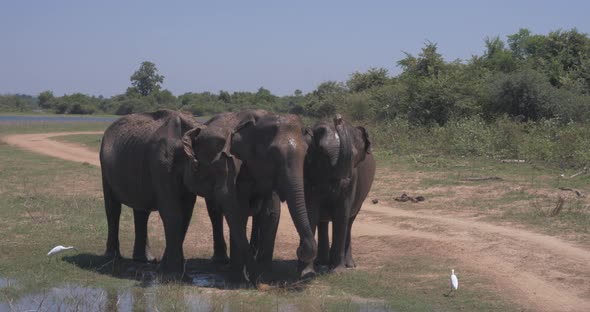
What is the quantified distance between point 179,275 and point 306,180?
204 cm

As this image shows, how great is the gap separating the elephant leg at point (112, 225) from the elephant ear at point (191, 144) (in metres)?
2.47

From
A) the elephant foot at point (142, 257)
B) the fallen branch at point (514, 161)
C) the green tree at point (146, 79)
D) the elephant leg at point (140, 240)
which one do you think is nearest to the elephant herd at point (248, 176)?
the elephant leg at point (140, 240)

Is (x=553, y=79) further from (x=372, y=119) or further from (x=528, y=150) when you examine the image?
(x=528, y=150)

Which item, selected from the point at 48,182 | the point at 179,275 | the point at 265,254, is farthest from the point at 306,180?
the point at 48,182

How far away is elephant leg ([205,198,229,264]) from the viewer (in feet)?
35.3

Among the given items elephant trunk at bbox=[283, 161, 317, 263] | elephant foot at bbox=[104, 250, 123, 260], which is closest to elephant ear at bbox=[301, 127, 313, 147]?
elephant trunk at bbox=[283, 161, 317, 263]

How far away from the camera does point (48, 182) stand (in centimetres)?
2069

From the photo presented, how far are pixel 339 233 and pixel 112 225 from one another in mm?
3492

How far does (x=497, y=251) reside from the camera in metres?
11.5

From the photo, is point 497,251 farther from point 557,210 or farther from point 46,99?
point 46,99

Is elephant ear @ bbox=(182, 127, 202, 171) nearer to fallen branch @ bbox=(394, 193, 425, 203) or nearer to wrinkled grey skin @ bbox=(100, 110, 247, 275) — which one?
wrinkled grey skin @ bbox=(100, 110, 247, 275)

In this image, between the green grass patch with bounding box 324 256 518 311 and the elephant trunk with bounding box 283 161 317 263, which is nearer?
the elephant trunk with bounding box 283 161 317 263

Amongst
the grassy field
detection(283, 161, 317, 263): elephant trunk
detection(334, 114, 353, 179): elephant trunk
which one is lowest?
the grassy field

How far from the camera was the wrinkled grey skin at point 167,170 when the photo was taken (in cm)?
945
